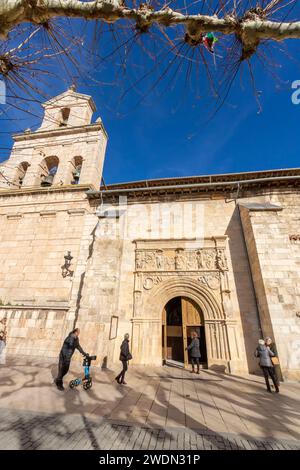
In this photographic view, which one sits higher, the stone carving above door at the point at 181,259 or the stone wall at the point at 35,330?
the stone carving above door at the point at 181,259

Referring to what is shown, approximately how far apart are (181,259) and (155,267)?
3.98ft

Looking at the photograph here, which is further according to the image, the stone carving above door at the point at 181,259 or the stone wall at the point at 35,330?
the stone carving above door at the point at 181,259

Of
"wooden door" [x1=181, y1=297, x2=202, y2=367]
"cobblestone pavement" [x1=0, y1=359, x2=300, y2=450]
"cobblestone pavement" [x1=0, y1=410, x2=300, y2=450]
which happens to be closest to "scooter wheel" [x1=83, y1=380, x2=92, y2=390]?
"cobblestone pavement" [x1=0, y1=359, x2=300, y2=450]

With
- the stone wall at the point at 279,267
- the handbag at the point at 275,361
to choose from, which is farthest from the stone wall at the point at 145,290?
the handbag at the point at 275,361

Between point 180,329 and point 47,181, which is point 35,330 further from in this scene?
point 47,181

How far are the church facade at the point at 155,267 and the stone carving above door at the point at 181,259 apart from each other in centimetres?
5

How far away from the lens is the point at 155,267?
8.87 m

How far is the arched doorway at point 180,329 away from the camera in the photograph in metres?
8.14

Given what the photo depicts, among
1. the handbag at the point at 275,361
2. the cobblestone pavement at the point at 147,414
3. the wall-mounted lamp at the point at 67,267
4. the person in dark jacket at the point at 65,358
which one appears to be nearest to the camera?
the cobblestone pavement at the point at 147,414

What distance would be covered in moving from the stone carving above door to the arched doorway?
146 cm

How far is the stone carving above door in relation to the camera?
8523 millimetres

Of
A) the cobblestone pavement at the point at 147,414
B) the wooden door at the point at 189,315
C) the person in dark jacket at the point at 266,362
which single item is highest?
the wooden door at the point at 189,315

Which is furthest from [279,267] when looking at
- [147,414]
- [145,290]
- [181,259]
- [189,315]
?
[147,414]

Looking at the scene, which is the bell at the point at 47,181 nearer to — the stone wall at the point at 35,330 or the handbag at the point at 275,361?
the stone wall at the point at 35,330
